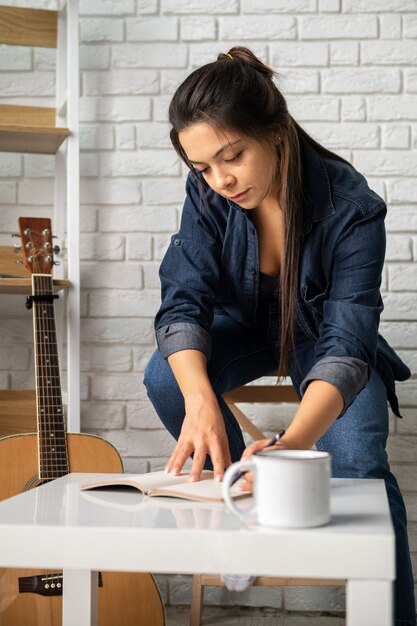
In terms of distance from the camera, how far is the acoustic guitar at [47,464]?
164cm

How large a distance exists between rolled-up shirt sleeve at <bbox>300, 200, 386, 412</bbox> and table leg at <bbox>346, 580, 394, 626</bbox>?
0.54m

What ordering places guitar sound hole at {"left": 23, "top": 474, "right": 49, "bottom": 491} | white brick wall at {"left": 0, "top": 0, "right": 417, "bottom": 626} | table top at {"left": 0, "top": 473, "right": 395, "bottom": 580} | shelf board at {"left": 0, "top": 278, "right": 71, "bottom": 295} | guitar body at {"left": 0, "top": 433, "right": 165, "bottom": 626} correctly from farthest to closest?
white brick wall at {"left": 0, "top": 0, "right": 417, "bottom": 626}, shelf board at {"left": 0, "top": 278, "right": 71, "bottom": 295}, guitar sound hole at {"left": 23, "top": 474, "right": 49, "bottom": 491}, guitar body at {"left": 0, "top": 433, "right": 165, "bottom": 626}, table top at {"left": 0, "top": 473, "right": 395, "bottom": 580}

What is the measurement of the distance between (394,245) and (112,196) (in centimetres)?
78

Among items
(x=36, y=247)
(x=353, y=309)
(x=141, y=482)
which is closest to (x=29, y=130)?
(x=36, y=247)

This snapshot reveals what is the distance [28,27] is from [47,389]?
1.01 m

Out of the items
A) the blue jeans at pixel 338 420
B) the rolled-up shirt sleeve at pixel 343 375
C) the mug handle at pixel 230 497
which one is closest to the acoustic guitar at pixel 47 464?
the blue jeans at pixel 338 420

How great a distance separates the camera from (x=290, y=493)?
855mm

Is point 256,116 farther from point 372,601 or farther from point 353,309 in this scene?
point 372,601

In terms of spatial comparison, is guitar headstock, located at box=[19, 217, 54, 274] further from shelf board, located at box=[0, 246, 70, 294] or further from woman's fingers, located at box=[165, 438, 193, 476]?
woman's fingers, located at box=[165, 438, 193, 476]

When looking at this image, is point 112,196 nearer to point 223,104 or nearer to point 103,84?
point 103,84

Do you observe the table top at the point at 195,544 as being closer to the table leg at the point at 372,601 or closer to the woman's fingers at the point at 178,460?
the table leg at the point at 372,601

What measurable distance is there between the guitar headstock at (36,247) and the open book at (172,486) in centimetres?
95

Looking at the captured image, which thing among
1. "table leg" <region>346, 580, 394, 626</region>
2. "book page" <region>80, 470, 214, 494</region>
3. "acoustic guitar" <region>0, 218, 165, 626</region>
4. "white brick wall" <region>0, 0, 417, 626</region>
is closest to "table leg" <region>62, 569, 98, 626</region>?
"book page" <region>80, 470, 214, 494</region>

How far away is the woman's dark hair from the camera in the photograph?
1.44m
